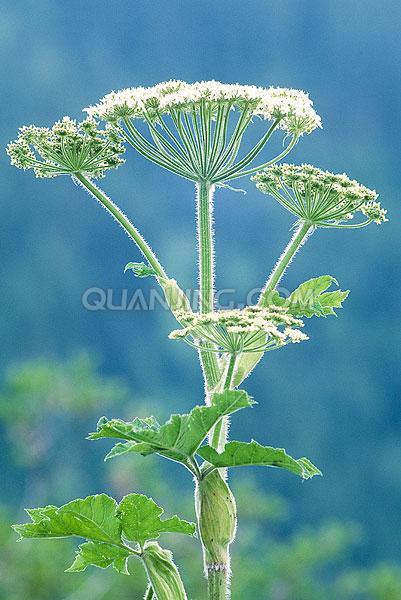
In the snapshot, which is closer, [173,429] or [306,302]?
[173,429]

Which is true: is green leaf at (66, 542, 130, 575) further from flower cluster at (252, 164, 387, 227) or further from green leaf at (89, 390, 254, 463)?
flower cluster at (252, 164, 387, 227)

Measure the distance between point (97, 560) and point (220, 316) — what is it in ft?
2.74

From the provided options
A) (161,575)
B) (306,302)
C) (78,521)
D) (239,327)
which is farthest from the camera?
(306,302)

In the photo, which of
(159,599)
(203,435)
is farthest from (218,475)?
(159,599)

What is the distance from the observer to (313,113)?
2.38 metres

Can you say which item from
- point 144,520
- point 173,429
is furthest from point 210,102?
point 144,520

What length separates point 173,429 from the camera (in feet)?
6.52

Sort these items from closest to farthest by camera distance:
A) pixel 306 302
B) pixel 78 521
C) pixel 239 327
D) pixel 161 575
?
pixel 239 327 → pixel 78 521 → pixel 161 575 → pixel 306 302

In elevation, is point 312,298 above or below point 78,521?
above

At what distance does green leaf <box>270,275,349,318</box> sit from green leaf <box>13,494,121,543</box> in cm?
77

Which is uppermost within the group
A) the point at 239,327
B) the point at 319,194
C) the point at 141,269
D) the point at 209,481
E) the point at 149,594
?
the point at 319,194

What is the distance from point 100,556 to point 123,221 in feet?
3.22

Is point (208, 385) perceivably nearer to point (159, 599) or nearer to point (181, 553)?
point (159, 599)

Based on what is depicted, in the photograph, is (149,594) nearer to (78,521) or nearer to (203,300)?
(78,521)
